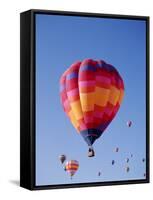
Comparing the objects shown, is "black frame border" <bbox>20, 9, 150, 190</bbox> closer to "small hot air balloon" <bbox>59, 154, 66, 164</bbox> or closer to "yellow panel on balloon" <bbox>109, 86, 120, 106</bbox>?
"small hot air balloon" <bbox>59, 154, 66, 164</bbox>

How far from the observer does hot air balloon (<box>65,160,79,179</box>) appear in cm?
621

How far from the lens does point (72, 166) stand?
20.5 feet

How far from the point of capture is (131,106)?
6.51 m

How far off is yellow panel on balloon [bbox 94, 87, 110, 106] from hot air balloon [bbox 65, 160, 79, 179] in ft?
1.70

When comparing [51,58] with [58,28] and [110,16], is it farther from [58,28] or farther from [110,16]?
[110,16]

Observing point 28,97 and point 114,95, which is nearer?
point 28,97

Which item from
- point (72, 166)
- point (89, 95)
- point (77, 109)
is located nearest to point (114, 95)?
point (89, 95)

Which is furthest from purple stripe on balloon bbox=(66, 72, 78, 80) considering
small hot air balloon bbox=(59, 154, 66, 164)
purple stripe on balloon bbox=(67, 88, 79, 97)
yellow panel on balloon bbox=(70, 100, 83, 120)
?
small hot air balloon bbox=(59, 154, 66, 164)

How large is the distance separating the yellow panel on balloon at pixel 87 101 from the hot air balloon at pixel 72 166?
0.43 metres

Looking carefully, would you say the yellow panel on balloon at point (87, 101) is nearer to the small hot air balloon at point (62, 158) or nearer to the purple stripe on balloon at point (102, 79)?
the purple stripe on balloon at point (102, 79)

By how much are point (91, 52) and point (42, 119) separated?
70cm

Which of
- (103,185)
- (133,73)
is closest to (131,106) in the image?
(133,73)

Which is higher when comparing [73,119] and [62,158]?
[73,119]

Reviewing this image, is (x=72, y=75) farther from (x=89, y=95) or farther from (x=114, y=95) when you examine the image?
(x=114, y=95)
